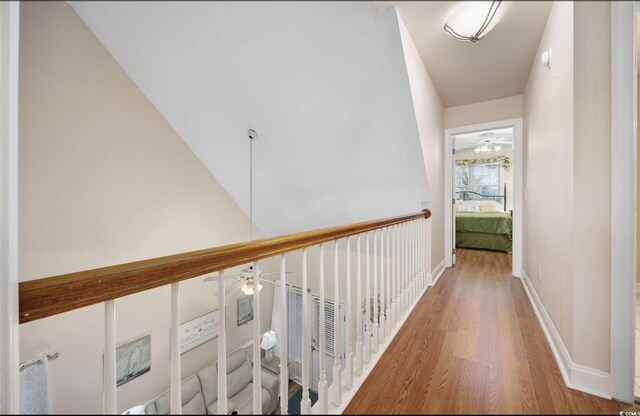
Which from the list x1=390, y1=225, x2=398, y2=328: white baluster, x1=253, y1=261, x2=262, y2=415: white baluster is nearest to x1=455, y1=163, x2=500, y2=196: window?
x1=390, y1=225, x2=398, y2=328: white baluster

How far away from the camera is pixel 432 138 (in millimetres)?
2463

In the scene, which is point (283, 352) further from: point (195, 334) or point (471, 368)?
point (471, 368)

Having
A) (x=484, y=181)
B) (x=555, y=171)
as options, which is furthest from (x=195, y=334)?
(x=484, y=181)

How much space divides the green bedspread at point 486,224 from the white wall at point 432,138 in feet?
6.12

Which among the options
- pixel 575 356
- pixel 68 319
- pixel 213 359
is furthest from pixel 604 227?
pixel 68 319

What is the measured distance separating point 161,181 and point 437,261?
303cm

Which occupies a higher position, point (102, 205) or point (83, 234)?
point (102, 205)

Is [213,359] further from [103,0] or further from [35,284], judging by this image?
[103,0]

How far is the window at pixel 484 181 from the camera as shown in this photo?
629cm

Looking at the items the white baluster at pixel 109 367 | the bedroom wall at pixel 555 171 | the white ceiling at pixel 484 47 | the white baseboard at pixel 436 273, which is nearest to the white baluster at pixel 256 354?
the white baluster at pixel 109 367

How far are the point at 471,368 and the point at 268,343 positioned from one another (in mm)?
1016

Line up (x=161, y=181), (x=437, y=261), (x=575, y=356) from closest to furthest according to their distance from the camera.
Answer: (x=575, y=356)
(x=161, y=181)
(x=437, y=261)

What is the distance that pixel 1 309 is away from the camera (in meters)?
0.46

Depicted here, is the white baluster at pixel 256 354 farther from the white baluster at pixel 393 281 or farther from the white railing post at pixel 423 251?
the white railing post at pixel 423 251
